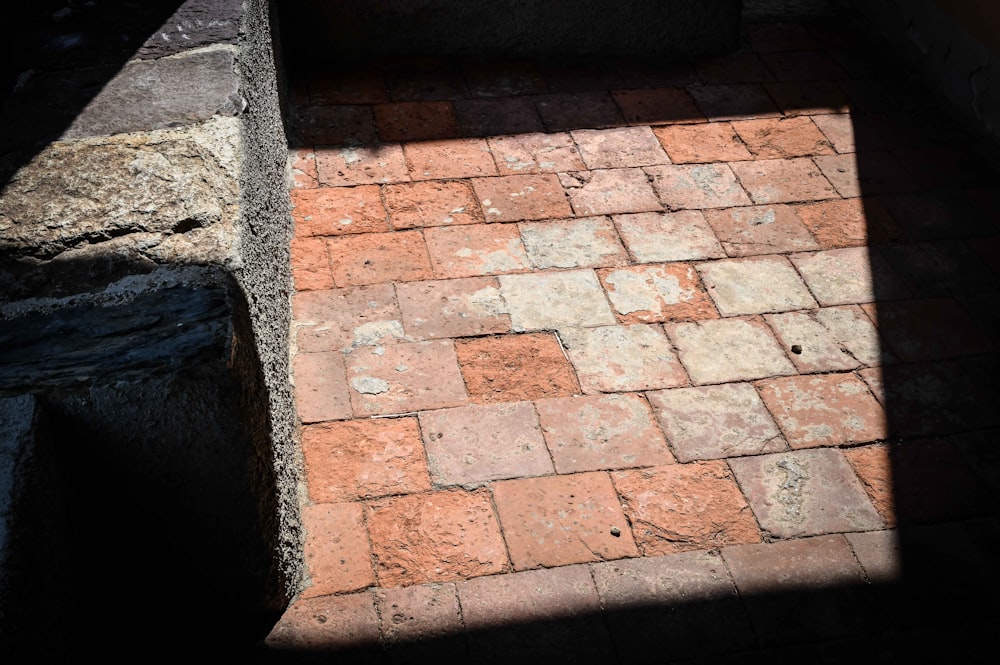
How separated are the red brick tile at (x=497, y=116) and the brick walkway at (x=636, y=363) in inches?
0.8

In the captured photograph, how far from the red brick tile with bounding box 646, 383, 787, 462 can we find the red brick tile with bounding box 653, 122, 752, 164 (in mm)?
1528

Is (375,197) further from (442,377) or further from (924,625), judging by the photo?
(924,625)

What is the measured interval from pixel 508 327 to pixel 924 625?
1.65 metres

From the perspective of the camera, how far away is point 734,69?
207 inches

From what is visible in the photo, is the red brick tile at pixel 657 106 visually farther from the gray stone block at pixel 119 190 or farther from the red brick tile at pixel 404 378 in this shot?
the gray stone block at pixel 119 190

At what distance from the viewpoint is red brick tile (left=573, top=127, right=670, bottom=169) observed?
4.50 m

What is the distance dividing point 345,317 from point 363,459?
70 centimetres

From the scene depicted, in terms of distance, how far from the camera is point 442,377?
3.35 metres

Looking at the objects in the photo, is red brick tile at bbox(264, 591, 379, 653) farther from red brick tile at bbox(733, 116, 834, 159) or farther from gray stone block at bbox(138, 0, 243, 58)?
red brick tile at bbox(733, 116, 834, 159)

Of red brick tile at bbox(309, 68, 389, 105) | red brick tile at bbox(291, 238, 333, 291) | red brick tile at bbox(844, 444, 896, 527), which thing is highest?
red brick tile at bbox(309, 68, 389, 105)

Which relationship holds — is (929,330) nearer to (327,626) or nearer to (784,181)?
(784,181)

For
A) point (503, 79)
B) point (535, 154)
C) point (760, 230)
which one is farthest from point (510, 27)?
point (760, 230)

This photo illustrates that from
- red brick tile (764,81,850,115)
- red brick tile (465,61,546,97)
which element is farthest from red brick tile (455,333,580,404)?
red brick tile (764,81,850,115)

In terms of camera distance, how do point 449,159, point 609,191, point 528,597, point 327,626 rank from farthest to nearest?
point 449,159
point 609,191
point 528,597
point 327,626
